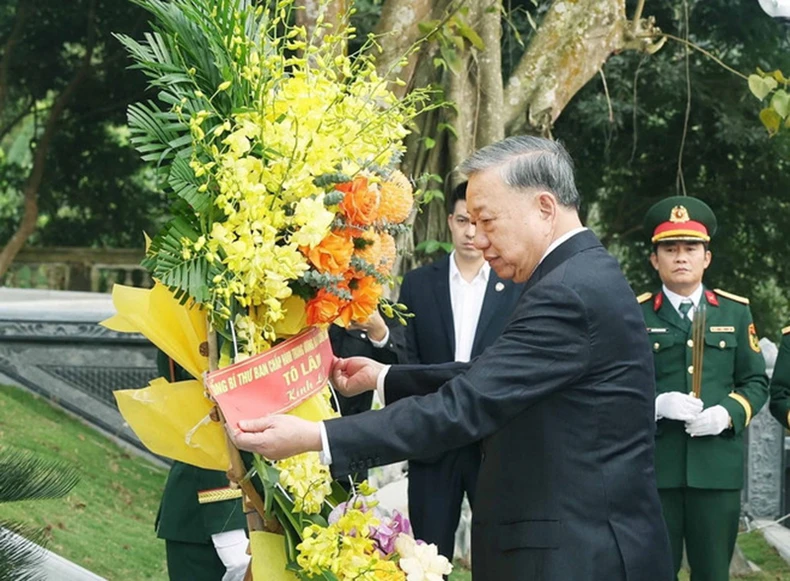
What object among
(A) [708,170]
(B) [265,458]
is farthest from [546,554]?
(A) [708,170]

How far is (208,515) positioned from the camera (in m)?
3.63

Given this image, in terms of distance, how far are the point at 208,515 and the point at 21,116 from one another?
10179 mm

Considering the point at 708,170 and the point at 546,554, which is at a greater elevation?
the point at 708,170

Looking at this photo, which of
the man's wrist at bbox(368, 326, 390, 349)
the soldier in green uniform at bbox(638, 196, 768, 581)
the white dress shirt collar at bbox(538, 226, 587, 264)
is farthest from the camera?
the soldier in green uniform at bbox(638, 196, 768, 581)

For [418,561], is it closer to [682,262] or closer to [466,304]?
[466,304]

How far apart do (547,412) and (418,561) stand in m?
0.46

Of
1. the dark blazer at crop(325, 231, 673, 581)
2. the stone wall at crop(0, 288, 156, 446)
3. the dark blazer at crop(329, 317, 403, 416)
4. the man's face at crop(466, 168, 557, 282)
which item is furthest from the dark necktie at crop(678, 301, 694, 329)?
the stone wall at crop(0, 288, 156, 446)

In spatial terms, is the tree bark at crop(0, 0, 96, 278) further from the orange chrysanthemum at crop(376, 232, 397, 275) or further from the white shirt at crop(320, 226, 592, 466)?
the orange chrysanthemum at crop(376, 232, 397, 275)

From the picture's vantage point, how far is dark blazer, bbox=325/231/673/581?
2.88 m

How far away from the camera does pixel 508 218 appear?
2.99m

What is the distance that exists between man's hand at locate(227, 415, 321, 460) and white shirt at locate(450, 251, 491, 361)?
2.24 metres

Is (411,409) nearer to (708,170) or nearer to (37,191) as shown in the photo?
(708,170)

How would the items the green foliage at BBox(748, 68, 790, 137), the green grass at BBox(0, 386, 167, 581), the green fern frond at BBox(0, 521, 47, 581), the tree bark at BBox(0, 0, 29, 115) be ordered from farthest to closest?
the tree bark at BBox(0, 0, 29, 115) → the green grass at BBox(0, 386, 167, 581) → the green foliage at BBox(748, 68, 790, 137) → the green fern frond at BBox(0, 521, 47, 581)

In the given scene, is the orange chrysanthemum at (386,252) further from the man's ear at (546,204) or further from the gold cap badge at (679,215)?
the gold cap badge at (679,215)
